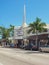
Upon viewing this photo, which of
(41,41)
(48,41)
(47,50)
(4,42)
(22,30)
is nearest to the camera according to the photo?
(47,50)

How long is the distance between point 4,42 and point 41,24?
49351 millimetres

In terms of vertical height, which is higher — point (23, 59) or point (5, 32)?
point (5, 32)

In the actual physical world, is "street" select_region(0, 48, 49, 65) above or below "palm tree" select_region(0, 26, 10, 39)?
below

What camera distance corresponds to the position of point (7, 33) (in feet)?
354

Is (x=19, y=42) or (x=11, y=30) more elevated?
(x=11, y=30)

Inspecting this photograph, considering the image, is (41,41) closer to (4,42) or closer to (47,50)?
(47,50)

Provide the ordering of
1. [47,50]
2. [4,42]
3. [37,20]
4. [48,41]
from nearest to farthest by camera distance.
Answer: [47,50]
[37,20]
[48,41]
[4,42]

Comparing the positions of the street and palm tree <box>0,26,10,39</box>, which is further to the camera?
palm tree <box>0,26,10,39</box>

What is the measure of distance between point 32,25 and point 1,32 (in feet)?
164

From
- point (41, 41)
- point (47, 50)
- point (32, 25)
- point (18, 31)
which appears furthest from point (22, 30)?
point (47, 50)

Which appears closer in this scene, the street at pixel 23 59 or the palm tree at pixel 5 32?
the street at pixel 23 59

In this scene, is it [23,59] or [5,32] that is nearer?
[23,59]

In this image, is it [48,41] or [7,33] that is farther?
[7,33]

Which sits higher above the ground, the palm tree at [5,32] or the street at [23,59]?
the palm tree at [5,32]
